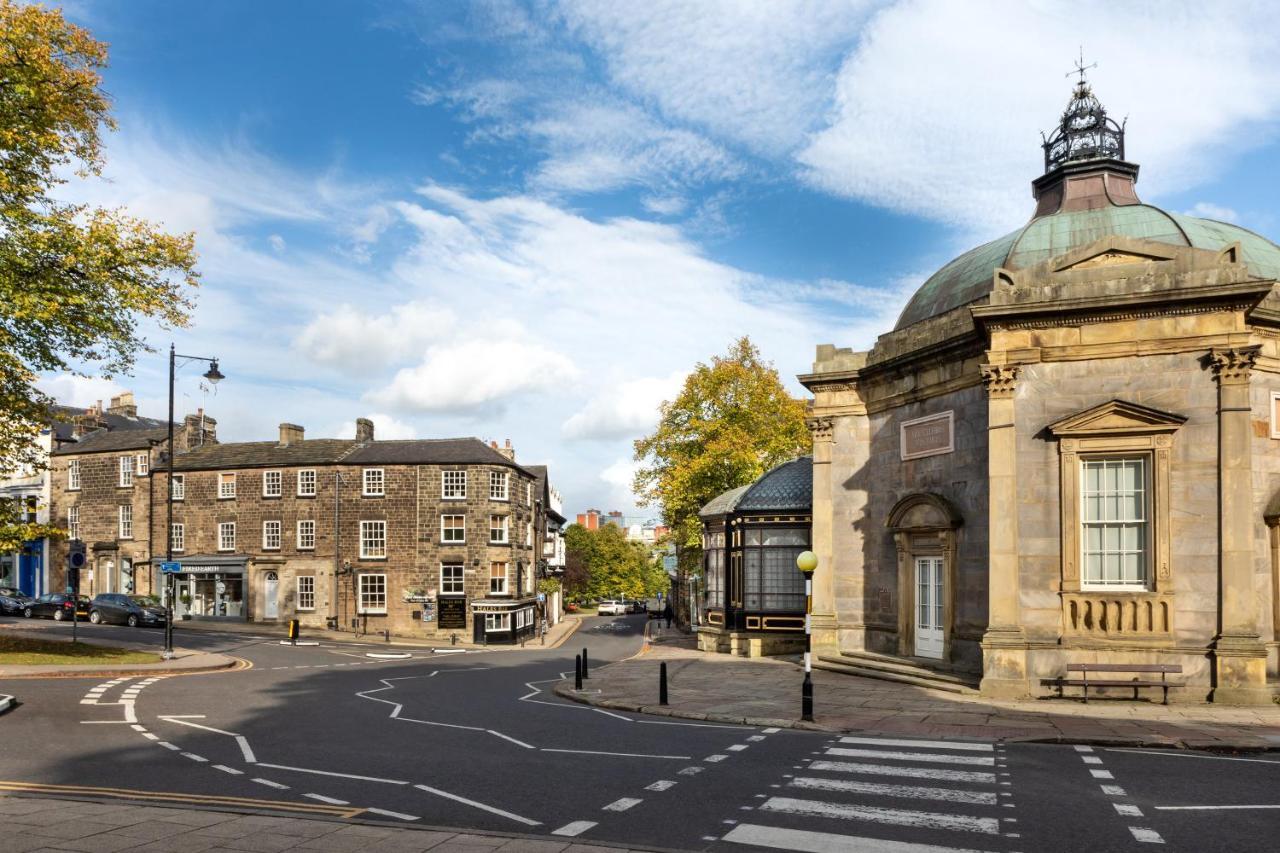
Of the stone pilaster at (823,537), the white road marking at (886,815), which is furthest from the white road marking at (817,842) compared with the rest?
the stone pilaster at (823,537)

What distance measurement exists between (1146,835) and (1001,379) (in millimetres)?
12405

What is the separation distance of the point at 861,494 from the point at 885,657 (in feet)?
15.7

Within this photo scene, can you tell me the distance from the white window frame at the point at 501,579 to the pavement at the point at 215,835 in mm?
40941

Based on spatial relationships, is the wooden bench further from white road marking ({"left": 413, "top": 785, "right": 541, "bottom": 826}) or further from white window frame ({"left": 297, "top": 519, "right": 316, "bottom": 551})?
white window frame ({"left": 297, "top": 519, "right": 316, "bottom": 551})

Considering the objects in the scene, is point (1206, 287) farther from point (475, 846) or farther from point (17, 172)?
point (17, 172)

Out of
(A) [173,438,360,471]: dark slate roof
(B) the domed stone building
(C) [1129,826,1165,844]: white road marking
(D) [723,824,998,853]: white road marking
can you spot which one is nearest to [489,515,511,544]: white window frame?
(A) [173,438,360,471]: dark slate roof

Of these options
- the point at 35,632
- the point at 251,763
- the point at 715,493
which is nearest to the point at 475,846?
the point at 251,763

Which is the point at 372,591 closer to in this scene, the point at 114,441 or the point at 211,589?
the point at 211,589

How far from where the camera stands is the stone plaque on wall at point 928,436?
2275cm

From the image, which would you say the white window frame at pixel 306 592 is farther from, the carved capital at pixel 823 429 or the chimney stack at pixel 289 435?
the carved capital at pixel 823 429

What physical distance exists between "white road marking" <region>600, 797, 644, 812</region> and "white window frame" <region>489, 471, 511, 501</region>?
41.1 metres

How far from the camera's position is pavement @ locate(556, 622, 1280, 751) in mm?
14758

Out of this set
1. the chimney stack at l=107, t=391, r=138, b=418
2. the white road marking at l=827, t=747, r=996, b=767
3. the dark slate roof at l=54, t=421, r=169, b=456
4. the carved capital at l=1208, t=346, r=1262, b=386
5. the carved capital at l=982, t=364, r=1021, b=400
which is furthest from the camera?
the chimney stack at l=107, t=391, r=138, b=418

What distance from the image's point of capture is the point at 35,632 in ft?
117
